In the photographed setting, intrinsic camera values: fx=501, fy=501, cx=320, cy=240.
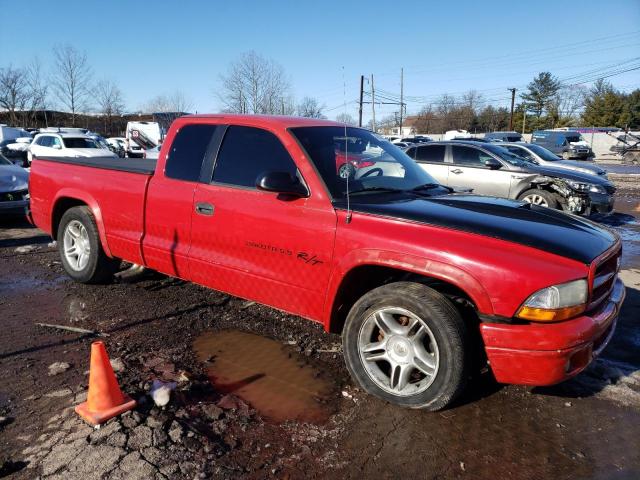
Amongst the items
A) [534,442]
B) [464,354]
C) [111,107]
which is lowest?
[534,442]

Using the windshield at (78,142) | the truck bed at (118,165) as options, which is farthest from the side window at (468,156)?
the windshield at (78,142)

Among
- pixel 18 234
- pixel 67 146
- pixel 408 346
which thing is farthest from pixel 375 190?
pixel 67 146

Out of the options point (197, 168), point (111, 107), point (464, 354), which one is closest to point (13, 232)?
point (197, 168)

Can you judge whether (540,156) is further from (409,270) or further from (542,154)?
(409,270)

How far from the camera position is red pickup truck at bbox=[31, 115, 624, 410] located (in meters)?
2.80

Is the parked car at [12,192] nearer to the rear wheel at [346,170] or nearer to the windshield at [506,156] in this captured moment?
the rear wheel at [346,170]

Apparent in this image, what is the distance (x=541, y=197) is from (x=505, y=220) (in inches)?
283

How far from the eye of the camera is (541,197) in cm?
970

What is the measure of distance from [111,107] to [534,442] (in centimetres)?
5398

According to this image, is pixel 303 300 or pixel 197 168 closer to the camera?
pixel 303 300

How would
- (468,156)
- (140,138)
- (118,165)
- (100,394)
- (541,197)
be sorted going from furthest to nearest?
1. (140,138)
2. (468,156)
3. (541,197)
4. (118,165)
5. (100,394)

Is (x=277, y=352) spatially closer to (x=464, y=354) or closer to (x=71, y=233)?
(x=464, y=354)

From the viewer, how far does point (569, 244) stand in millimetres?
3006

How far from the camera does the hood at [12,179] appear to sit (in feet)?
30.3
